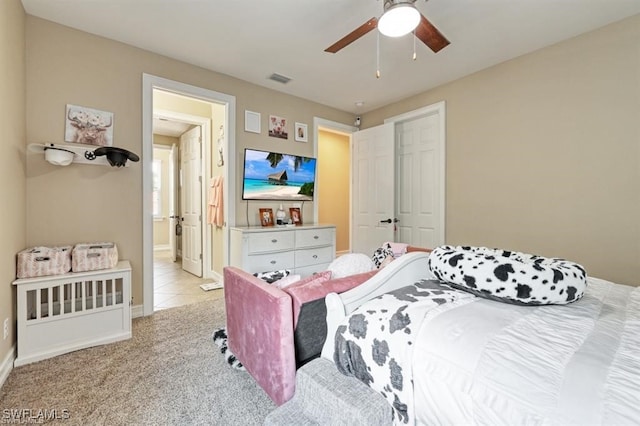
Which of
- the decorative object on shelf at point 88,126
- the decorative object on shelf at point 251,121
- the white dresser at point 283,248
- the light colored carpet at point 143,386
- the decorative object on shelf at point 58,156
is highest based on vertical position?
the decorative object on shelf at point 251,121

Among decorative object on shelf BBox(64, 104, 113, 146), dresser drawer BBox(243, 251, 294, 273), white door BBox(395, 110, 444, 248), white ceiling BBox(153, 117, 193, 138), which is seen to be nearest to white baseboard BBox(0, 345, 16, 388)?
decorative object on shelf BBox(64, 104, 113, 146)

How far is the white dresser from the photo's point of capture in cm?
316

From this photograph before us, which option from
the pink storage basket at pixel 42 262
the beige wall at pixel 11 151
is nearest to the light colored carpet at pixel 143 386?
the beige wall at pixel 11 151

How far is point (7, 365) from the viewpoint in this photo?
1804mm

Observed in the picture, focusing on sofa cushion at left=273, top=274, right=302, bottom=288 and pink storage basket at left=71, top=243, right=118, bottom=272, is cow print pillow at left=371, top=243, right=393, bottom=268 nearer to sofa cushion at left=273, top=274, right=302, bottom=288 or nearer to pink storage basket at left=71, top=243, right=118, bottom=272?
sofa cushion at left=273, top=274, right=302, bottom=288

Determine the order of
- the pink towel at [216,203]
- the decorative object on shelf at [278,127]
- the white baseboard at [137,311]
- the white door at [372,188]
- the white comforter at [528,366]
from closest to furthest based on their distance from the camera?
1. the white comforter at [528,366]
2. the white baseboard at [137,311]
3. the pink towel at [216,203]
4. the decorative object on shelf at [278,127]
5. the white door at [372,188]

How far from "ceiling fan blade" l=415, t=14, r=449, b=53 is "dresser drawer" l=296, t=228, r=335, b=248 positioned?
94.4 inches

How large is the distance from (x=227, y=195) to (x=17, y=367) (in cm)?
221

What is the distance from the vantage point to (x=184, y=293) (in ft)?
11.5

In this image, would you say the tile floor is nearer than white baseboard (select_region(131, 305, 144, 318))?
No

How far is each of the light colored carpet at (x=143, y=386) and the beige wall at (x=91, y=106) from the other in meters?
0.86

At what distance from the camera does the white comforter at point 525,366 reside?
65cm

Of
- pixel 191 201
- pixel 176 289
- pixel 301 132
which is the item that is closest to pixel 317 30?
pixel 301 132

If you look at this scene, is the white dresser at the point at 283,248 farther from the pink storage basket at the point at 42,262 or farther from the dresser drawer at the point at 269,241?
the pink storage basket at the point at 42,262
